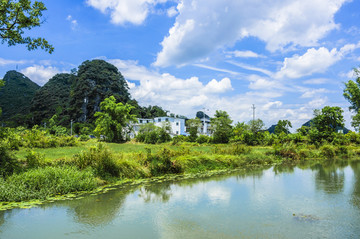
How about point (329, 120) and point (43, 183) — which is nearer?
point (43, 183)

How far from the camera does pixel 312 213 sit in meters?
7.14

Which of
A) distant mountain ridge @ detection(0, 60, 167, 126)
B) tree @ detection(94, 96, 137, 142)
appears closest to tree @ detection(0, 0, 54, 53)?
tree @ detection(94, 96, 137, 142)

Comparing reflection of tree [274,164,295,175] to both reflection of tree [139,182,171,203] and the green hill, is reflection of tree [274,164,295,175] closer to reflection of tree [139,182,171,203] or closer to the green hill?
reflection of tree [139,182,171,203]

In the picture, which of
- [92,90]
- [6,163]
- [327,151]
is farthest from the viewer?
[92,90]

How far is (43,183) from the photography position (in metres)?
8.89

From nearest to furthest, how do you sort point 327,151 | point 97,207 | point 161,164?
point 97,207
point 161,164
point 327,151

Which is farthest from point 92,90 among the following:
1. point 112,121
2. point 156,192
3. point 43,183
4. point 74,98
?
point 156,192

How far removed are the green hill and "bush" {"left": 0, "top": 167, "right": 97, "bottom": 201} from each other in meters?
68.7

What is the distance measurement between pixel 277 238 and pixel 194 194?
4412mm

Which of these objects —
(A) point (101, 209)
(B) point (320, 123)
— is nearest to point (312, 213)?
(A) point (101, 209)

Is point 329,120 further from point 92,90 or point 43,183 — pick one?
point 92,90

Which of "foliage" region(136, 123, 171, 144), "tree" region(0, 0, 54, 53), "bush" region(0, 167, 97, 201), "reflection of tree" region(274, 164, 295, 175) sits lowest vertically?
"reflection of tree" region(274, 164, 295, 175)

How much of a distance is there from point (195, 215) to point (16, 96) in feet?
327

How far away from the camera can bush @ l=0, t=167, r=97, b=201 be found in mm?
8117
